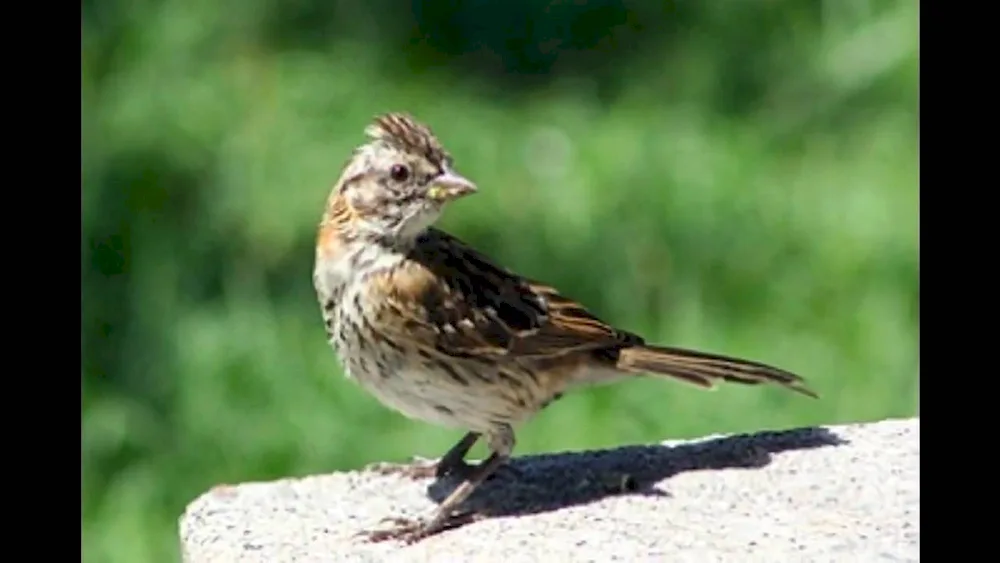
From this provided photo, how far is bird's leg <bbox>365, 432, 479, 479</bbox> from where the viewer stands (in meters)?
5.50

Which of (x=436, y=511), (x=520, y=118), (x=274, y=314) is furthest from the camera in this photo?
(x=520, y=118)

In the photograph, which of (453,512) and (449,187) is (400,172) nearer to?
(449,187)

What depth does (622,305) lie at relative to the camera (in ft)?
23.9

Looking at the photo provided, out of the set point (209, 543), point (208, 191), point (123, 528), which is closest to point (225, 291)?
point (208, 191)

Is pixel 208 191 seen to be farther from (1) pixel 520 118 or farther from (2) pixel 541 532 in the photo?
(2) pixel 541 532

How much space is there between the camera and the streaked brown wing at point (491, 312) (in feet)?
17.1

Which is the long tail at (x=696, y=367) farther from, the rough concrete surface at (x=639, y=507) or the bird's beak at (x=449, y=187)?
the bird's beak at (x=449, y=187)

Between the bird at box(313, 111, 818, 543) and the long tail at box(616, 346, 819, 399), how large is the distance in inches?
3.5

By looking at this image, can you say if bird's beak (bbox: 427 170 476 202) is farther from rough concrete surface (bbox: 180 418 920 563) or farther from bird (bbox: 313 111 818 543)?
rough concrete surface (bbox: 180 418 920 563)

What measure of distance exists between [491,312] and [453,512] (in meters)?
0.47

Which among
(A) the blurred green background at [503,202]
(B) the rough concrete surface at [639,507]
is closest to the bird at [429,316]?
(B) the rough concrete surface at [639,507]

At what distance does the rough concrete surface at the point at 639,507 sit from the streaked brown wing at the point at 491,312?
0.31m

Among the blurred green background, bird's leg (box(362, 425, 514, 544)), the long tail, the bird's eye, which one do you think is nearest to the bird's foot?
bird's leg (box(362, 425, 514, 544))

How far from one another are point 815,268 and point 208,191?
2.05 metres
